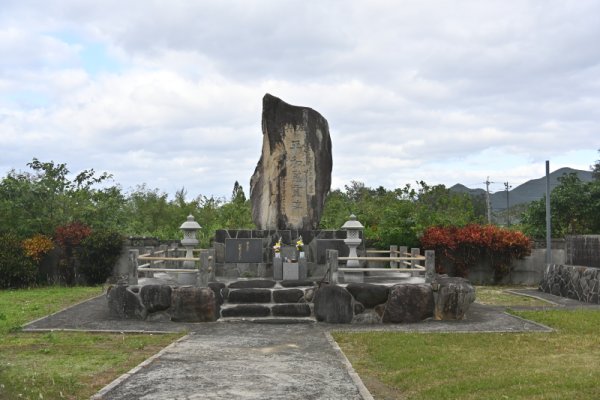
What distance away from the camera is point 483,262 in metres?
21.3

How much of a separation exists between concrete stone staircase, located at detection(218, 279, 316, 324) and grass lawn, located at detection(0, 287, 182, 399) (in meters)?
2.04

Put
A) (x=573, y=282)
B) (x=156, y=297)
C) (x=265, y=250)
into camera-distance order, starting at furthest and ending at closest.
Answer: (x=573, y=282)
(x=265, y=250)
(x=156, y=297)

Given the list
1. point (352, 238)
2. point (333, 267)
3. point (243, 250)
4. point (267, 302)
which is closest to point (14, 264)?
point (243, 250)

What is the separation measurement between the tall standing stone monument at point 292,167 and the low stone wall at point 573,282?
281 inches

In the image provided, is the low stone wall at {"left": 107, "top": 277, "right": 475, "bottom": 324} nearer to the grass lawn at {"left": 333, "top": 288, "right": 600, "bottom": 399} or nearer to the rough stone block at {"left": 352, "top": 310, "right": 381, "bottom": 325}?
the rough stone block at {"left": 352, "top": 310, "right": 381, "bottom": 325}

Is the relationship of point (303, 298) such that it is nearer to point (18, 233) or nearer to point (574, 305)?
point (574, 305)

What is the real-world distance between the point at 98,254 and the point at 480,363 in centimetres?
1538

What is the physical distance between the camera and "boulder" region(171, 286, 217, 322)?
1198cm

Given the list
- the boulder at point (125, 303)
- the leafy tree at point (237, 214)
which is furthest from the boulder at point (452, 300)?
the leafy tree at point (237, 214)

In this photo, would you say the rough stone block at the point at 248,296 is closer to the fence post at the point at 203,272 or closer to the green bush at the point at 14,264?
the fence post at the point at 203,272

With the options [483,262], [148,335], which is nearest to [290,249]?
[148,335]

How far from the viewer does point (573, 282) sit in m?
16.6

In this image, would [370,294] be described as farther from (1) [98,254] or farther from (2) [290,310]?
(1) [98,254]

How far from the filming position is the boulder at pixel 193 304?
12.0 m
